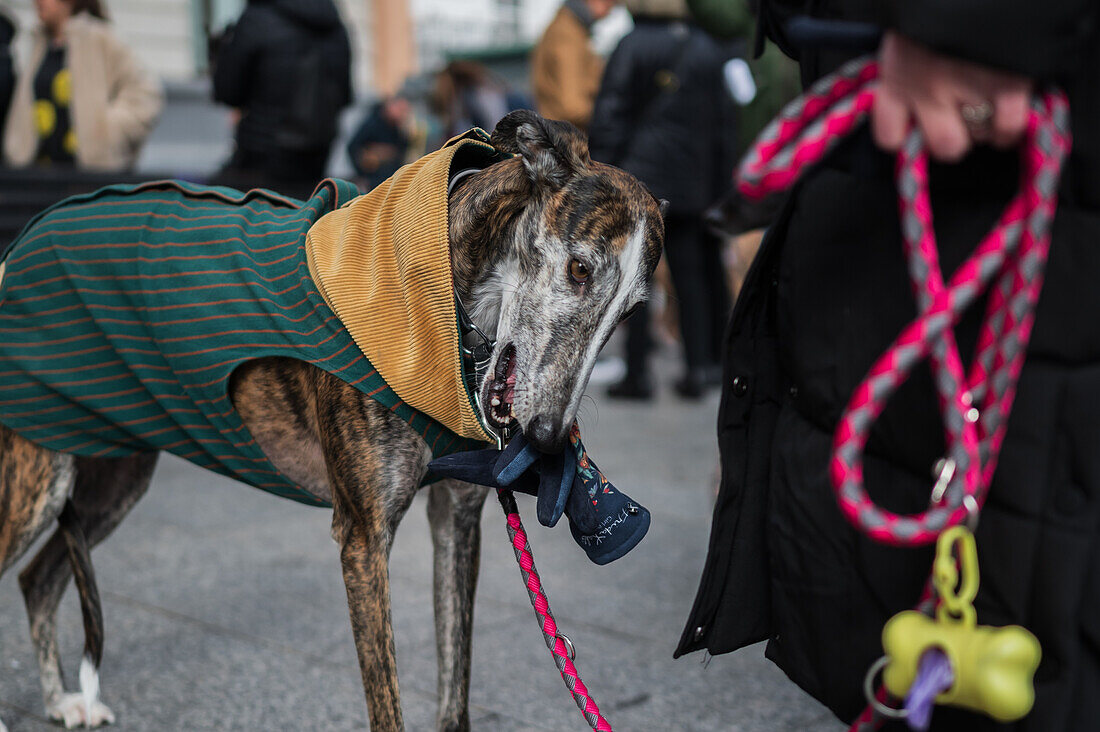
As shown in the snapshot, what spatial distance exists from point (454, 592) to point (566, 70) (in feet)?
19.6

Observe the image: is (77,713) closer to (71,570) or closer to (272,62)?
(71,570)

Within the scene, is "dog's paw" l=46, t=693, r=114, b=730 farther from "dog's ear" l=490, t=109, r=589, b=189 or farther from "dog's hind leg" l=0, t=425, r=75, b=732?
"dog's ear" l=490, t=109, r=589, b=189

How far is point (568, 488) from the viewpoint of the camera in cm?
202

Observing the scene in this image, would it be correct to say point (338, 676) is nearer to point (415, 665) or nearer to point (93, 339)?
point (415, 665)

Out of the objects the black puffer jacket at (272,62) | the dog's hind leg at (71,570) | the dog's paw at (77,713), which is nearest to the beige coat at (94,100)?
the black puffer jacket at (272,62)

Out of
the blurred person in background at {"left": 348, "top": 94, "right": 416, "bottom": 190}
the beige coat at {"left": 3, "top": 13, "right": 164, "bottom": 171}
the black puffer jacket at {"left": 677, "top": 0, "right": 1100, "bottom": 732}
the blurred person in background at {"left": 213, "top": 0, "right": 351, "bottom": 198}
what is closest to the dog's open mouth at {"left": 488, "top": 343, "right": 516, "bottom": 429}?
the black puffer jacket at {"left": 677, "top": 0, "right": 1100, "bottom": 732}

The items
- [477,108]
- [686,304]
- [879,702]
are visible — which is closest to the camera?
[879,702]

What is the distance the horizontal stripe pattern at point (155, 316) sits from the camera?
2.35m

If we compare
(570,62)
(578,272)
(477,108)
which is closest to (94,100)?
(477,108)

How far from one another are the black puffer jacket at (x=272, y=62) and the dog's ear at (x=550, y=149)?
14.2ft

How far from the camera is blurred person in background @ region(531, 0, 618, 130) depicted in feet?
25.8

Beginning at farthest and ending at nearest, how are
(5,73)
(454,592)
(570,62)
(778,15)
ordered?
(570,62) → (5,73) → (454,592) → (778,15)

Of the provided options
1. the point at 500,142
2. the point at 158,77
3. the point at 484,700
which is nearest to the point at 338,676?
the point at 484,700

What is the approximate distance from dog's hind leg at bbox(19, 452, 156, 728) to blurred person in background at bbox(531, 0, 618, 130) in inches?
209
